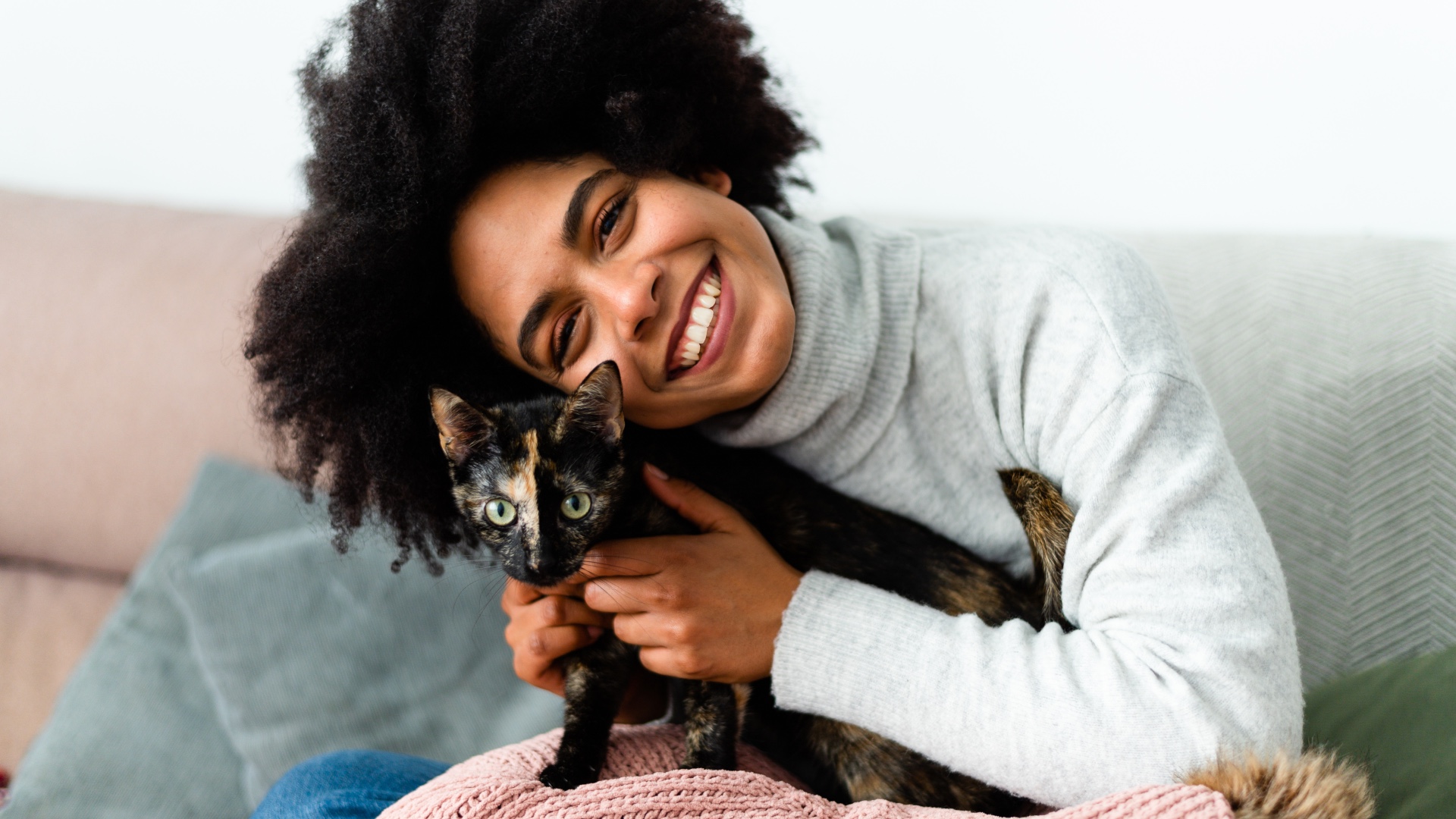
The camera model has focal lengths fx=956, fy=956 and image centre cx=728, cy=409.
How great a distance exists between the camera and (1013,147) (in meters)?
1.95

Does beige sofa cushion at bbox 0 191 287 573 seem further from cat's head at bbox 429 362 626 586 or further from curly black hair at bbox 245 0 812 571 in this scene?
cat's head at bbox 429 362 626 586

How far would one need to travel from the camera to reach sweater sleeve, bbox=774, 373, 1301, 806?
923 millimetres

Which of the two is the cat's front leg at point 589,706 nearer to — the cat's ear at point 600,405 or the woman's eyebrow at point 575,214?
the cat's ear at point 600,405

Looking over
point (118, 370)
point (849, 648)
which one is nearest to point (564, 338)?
point (849, 648)

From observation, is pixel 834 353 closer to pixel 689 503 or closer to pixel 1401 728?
pixel 689 503

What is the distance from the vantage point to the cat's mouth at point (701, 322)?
3.59 ft

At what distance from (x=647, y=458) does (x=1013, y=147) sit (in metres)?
1.16

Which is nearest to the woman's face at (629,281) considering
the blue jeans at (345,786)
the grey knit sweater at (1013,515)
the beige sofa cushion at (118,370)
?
the grey knit sweater at (1013,515)

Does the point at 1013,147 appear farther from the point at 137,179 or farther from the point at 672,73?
the point at 137,179

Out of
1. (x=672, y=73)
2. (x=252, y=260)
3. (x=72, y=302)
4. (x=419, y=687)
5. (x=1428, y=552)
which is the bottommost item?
(x=419, y=687)

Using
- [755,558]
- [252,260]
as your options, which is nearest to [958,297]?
[755,558]

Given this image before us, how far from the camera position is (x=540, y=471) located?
1.03m

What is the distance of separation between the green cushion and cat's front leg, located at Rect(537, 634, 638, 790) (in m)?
0.78

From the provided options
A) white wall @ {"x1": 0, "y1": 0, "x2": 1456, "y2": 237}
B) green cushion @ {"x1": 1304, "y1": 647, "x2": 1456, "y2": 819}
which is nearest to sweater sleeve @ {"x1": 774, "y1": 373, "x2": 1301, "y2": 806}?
green cushion @ {"x1": 1304, "y1": 647, "x2": 1456, "y2": 819}
